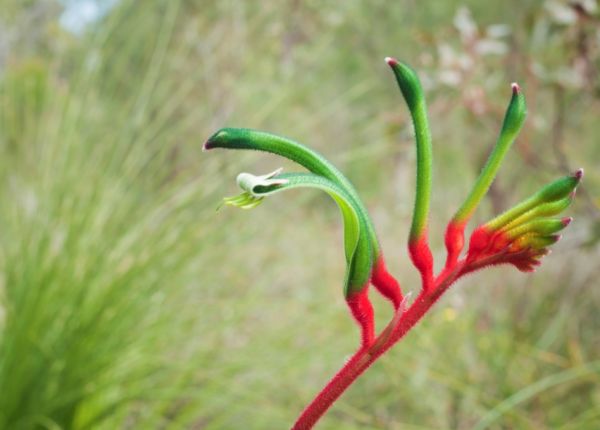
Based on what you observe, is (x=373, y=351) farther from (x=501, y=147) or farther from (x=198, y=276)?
(x=198, y=276)

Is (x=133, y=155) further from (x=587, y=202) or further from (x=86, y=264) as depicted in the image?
(x=587, y=202)

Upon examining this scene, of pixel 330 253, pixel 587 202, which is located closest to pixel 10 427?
pixel 587 202

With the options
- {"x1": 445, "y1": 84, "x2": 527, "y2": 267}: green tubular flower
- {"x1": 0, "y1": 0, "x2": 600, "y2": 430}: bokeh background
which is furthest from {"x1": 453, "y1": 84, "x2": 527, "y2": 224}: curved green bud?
{"x1": 0, "y1": 0, "x2": 600, "y2": 430}: bokeh background

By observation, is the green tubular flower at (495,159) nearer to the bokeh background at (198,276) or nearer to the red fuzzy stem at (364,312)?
the red fuzzy stem at (364,312)

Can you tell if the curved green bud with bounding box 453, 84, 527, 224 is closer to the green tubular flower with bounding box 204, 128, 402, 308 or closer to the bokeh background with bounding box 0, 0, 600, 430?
the green tubular flower with bounding box 204, 128, 402, 308

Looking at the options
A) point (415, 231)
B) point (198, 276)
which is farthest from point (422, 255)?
point (198, 276)

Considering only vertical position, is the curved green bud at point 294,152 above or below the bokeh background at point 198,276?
above

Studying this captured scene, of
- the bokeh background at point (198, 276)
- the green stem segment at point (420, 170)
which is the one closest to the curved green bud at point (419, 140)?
the green stem segment at point (420, 170)
